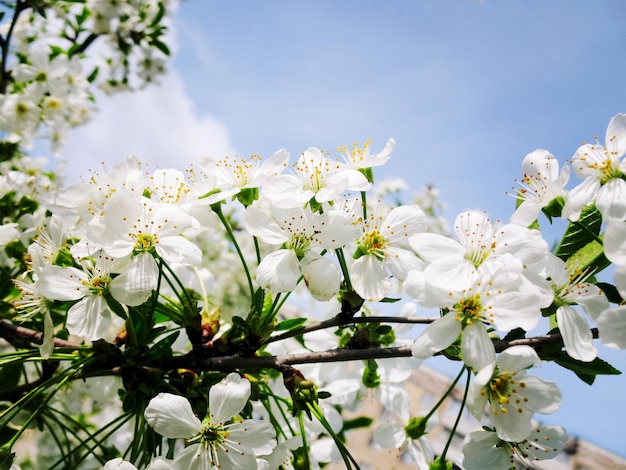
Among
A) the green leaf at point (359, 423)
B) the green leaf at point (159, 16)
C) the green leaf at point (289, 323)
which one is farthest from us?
the green leaf at point (159, 16)

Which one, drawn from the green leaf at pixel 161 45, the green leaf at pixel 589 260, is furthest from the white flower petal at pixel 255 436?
the green leaf at pixel 161 45

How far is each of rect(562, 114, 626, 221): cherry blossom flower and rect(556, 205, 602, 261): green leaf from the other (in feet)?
0.08

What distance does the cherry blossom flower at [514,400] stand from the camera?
0.95m

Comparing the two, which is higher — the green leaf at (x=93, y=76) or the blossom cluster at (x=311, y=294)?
the green leaf at (x=93, y=76)

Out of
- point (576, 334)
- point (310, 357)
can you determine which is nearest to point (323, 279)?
point (310, 357)

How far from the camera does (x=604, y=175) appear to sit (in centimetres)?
103

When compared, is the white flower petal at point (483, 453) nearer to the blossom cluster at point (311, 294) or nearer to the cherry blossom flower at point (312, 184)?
the blossom cluster at point (311, 294)

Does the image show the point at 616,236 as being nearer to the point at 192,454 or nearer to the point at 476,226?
the point at 476,226

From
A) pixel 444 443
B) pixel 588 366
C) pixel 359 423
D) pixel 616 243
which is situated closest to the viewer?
pixel 616 243

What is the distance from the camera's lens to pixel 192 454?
104 centimetres

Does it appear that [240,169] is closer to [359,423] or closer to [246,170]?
[246,170]

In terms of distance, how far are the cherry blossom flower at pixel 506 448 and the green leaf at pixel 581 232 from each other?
15.5 inches

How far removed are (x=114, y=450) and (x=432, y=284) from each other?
113 cm

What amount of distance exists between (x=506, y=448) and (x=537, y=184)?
57cm
